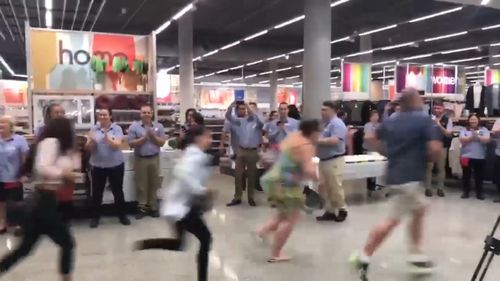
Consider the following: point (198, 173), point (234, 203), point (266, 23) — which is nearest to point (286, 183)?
point (198, 173)

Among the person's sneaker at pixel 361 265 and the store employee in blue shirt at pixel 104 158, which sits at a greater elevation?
the store employee in blue shirt at pixel 104 158

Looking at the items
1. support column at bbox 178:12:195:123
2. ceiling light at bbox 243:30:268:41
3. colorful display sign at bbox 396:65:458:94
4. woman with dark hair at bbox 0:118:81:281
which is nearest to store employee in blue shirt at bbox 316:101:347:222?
woman with dark hair at bbox 0:118:81:281

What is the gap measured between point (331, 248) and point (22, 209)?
9.48ft

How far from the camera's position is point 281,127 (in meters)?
7.09

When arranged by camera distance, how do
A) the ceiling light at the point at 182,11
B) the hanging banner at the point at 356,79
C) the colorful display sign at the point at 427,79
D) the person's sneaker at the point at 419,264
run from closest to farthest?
the person's sneaker at the point at 419,264 < the colorful display sign at the point at 427,79 < the hanging banner at the point at 356,79 < the ceiling light at the point at 182,11

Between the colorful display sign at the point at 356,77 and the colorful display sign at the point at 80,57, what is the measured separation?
18.8 feet

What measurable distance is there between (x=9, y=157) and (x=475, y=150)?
21.3 feet

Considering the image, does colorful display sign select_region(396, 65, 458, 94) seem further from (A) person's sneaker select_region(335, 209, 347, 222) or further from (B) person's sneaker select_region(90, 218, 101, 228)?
(B) person's sneaker select_region(90, 218, 101, 228)

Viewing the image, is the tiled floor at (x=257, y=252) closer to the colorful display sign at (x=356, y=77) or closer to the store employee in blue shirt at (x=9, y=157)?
the store employee in blue shirt at (x=9, y=157)

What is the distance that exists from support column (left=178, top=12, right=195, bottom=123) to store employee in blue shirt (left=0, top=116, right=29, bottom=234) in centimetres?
1062

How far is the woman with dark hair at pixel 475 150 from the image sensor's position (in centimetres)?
761

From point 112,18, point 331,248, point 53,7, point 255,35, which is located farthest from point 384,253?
point 255,35

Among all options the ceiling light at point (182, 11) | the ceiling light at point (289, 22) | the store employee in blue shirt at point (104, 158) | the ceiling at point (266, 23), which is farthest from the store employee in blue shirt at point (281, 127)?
the ceiling light at point (289, 22)

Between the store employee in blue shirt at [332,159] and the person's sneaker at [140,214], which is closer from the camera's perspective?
the store employee in blue shirt at [332,159]
